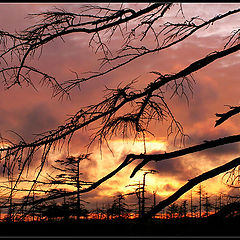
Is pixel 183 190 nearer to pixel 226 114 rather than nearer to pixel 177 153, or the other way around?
pixel 177 153

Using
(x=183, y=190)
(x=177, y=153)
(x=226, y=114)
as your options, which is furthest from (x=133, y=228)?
(x=226, y=114)

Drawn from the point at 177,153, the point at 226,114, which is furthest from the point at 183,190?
the point at 226,114

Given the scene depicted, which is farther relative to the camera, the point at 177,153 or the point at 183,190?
the point at 177,153

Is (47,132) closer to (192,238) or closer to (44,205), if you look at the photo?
(44,205)

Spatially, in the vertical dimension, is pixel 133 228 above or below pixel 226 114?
below

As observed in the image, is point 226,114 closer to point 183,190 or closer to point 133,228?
point 183,190

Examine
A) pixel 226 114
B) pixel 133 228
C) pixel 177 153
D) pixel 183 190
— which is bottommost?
pixel 133 228

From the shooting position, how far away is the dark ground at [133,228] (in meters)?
4.74

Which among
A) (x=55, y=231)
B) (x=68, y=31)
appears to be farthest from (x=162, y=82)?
(x=55, y=231)

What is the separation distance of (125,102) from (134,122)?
39 centimetres

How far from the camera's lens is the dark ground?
474 centimetres

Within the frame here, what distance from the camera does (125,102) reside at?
18.2 ft

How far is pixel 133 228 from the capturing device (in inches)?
195

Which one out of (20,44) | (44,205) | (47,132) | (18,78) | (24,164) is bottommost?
(44,205)
